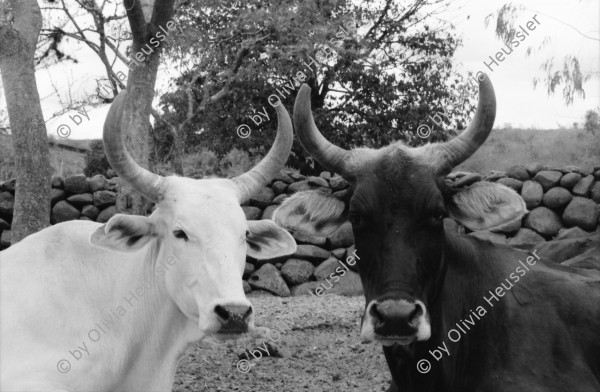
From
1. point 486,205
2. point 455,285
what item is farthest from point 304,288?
point 486,205

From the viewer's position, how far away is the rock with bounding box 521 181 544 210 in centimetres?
1310

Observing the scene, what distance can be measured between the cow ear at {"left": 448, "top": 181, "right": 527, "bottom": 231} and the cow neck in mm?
1588

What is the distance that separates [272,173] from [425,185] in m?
1.05

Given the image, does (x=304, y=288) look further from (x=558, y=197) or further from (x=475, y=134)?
(x=475, y=134)

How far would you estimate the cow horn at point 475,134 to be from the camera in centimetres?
420

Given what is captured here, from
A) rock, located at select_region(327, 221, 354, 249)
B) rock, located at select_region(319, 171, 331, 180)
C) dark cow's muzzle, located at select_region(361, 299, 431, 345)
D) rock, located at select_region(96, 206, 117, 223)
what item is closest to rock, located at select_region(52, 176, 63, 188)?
rock, located at select_region(96, 206, 117, 223)

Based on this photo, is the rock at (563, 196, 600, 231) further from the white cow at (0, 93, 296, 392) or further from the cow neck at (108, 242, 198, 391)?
the cow neck at (108, 242, 198, 391)

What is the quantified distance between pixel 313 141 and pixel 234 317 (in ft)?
3.88

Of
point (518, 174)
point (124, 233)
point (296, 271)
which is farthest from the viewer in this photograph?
point (518, 174)

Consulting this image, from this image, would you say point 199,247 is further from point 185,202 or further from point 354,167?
point 354,167

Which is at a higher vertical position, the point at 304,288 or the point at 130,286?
the point at 130,286

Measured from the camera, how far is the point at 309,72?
1641cm

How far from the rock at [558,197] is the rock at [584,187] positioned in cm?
12

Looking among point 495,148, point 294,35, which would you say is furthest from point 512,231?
point 495,148
